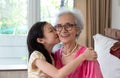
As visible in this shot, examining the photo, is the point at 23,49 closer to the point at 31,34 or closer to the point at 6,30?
the point at 6,30

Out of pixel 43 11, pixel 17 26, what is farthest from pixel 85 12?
pixel 17 26

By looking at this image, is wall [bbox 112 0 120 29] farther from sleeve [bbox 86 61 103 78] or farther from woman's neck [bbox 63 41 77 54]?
sleeve [bbox 86 61 103 78]

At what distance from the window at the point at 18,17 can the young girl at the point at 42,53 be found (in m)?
2.03

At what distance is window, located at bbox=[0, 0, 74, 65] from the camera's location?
3.60 metres

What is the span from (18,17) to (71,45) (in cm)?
223

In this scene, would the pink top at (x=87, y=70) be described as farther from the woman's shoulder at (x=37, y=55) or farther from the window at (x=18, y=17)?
the window at (x=18, y=17)

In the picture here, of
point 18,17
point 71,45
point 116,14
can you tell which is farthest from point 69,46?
point 18,17

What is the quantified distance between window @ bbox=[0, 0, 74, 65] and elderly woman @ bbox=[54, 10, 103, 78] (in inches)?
81.3

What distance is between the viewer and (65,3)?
3.59m

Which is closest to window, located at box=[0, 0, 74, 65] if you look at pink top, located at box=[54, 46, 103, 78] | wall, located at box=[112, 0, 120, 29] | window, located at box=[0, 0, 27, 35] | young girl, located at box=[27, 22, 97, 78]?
window, located at box=[0, 0, 27, 35]

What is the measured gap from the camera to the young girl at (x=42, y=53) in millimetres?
1387

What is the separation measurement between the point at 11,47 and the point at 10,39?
0.12 m

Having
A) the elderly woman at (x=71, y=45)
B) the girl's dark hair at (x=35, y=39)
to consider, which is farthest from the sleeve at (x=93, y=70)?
the girl's dark hair at (x=35, y=39)

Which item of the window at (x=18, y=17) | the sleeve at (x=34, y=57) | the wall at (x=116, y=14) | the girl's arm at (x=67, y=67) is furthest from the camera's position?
the window at (x=18, y=17)
